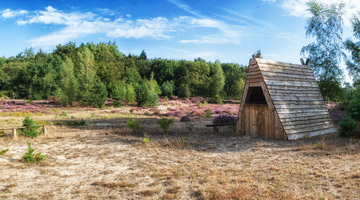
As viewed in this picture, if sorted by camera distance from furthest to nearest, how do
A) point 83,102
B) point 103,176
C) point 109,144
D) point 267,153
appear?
point 83,102, point 109,144, point 267,153, point 103,176

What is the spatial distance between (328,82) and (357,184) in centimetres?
1791

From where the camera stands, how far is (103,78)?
49.3 m

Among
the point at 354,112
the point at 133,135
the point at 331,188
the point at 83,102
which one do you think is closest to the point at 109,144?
the point at 133,135

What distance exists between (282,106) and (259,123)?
139cm

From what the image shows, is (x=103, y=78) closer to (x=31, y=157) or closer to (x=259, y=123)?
(x=259, y=123)

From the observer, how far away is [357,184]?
544 cm

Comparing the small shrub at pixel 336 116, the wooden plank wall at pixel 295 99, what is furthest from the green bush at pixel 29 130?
the small shrub at pixel 336 116

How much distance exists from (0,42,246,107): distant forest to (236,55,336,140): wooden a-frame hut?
72.9 feet

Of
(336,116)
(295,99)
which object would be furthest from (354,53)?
(295,99)

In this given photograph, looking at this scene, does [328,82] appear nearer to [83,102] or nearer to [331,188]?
[331,188]

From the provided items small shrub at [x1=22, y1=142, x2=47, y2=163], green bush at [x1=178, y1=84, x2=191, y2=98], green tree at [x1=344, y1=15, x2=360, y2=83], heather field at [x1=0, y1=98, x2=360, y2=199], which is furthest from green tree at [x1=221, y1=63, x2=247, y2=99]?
small shrub at [x1=22, y1=142, x2=47, y2=163]

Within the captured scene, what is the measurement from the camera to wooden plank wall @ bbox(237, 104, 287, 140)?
35.7ft

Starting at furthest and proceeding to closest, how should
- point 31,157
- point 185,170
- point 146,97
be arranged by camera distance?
1. point 146,97
2. point 31,157
3. point 185,170

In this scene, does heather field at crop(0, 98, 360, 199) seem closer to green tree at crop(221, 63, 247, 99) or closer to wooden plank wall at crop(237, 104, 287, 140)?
wooden plank wall at crop(237, 104, 287, 140)
